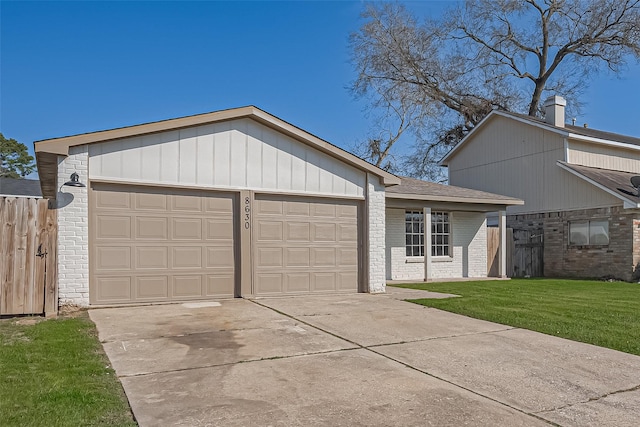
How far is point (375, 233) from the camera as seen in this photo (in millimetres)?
11164

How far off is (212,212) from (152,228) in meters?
1.18

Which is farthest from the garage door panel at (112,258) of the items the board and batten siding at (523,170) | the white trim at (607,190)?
the board and batten siding at (523,170)

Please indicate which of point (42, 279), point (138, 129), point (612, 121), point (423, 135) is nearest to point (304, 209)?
point (138, 129)

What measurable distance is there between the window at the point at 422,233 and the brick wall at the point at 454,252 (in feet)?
0.67

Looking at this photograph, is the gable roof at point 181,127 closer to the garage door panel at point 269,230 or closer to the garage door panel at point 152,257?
the garage door panel at point 269,230

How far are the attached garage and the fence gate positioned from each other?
30.0 feet

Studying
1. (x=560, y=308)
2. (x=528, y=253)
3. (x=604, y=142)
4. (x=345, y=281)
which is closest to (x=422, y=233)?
(x=345, y=281)

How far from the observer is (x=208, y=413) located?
139 inches

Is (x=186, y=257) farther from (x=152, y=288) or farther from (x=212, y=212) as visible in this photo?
(x=212, y=212)

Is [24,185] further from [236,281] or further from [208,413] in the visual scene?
[208,413]

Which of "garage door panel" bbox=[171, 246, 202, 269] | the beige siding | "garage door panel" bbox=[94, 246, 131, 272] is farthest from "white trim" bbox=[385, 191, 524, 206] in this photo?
"garage door panel" bbox=[94, 246, 131, 272]

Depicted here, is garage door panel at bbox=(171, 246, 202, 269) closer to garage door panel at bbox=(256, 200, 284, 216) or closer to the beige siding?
garage door panel at bbox=(256, 200, 284, 216)

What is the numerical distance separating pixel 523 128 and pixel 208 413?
19.7m

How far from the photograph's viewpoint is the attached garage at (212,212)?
831cm
